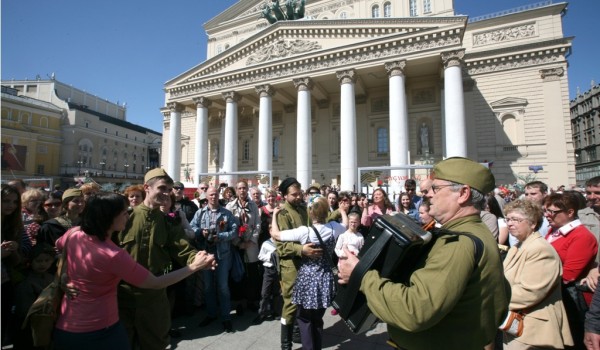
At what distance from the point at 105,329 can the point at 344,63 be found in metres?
20.3

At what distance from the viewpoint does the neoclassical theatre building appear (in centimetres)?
1833

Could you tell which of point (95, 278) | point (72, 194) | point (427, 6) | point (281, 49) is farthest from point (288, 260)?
point (427, 6)

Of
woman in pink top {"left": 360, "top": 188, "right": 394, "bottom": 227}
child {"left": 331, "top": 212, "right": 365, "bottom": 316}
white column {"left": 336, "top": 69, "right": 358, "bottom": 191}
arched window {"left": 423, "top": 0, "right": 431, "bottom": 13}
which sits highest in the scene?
arched window {"left": 423, "top": 0, "right": 431, "bottom": 13}

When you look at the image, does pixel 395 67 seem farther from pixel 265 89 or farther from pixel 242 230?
pixel 242 230

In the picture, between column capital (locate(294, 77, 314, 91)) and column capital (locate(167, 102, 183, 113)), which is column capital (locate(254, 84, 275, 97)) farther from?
column capital (locate(167, 102, 183, 113))

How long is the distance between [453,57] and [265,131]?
12.6 m

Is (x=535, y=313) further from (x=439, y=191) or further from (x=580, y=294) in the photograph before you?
(x=439, y=191)

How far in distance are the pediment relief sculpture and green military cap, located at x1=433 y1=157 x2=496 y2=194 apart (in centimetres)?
2129

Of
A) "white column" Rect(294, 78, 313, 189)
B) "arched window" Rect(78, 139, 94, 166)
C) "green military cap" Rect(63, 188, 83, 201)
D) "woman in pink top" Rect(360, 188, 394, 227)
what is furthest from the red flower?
"arched window" Rect(78, 139, 94, 166)

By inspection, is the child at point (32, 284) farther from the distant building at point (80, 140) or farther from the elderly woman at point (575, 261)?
the distant building at point (80, 140)

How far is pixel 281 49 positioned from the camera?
2261 cm

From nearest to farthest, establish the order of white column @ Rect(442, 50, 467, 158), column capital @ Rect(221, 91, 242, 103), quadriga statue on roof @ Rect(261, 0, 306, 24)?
white column @ Rect(442, 50, 467, 158) → column capital @ Rect(221, 91, 242, 103) → quadriga statue on roof @ Rect(261, 0, 306, 24)

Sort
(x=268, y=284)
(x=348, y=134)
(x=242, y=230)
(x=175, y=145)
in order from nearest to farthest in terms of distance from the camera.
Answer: (x=268, y=284) < (x=242, y=230) < (x=348, y=134) < (x=175, y=145)

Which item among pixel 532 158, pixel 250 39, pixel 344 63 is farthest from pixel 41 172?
pixel 532 158
